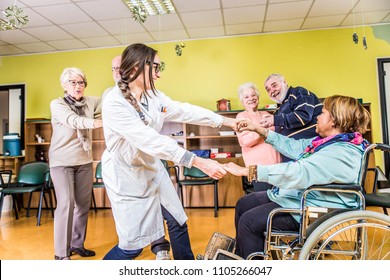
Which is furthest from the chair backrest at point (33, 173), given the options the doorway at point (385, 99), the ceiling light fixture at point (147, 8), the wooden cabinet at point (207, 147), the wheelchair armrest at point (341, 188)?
the doorway at point (385, 99)

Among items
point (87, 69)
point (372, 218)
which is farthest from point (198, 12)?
point (372, 218)

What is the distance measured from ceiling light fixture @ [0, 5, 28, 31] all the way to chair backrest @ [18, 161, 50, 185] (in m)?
1.55

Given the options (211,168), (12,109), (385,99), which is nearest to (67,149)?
(12,109)

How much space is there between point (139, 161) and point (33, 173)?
2189 millimetres

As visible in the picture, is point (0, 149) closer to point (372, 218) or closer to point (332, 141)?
point (332, 141)

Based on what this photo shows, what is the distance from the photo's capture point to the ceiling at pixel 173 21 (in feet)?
6.31

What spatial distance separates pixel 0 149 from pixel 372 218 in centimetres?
223

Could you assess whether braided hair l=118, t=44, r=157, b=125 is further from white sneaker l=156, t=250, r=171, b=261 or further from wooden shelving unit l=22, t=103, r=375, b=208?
wooden shelving unit l=22, t=103, r=375, b=208

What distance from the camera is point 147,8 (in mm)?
2141

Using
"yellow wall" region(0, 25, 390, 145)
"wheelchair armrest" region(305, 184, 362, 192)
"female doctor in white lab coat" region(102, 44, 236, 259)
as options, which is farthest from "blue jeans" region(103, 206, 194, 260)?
"yellow wall" region(0, 25, 390, 145)

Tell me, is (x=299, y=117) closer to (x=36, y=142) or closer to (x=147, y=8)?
(x=147, y=8)

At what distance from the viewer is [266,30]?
2.55m

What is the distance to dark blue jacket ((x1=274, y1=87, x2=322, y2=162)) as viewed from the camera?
1679 mm

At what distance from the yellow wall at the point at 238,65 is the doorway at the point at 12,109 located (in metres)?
0.06
